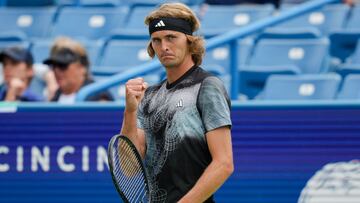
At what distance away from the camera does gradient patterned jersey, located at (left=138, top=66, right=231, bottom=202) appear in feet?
13.4

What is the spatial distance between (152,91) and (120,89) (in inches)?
153

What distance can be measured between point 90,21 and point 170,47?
229 inches

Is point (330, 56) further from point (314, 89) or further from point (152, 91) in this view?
point (152, 91)

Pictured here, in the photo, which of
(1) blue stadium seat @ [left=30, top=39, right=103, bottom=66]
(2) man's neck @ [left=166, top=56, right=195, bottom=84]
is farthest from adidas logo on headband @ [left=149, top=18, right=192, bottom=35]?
(1) blue stadium seat @ [left=30, top=39, right=103, bottom=66]

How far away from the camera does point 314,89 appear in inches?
297

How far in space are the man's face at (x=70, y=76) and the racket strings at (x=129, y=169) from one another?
127 inches

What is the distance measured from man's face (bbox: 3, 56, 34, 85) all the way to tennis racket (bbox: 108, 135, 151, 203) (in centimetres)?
366

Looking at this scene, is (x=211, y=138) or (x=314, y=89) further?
(x=314, y=89)

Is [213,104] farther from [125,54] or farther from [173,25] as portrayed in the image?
[125,54]

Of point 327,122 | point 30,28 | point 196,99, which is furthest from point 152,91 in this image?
point 30,28

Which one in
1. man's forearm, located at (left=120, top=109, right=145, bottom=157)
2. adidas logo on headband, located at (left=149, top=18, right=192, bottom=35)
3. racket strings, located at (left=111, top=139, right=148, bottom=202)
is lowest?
racket strings, located at (left=111, top=139, right=148, bottom=202)

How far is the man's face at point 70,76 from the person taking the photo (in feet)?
24.3

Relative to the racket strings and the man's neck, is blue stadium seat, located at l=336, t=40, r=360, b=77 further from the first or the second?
the racket strings

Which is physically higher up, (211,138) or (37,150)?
(211,138)
